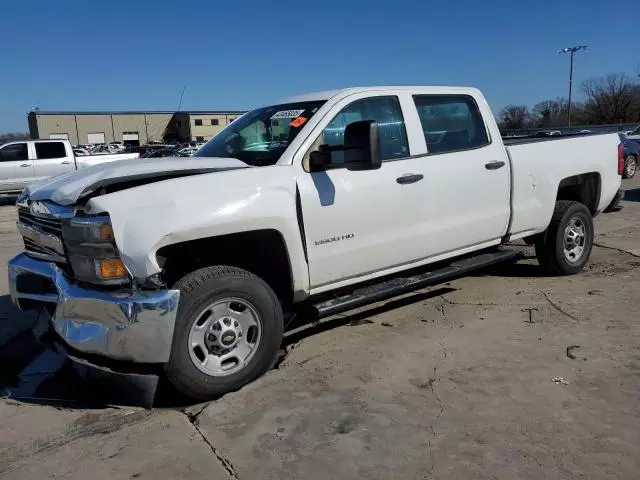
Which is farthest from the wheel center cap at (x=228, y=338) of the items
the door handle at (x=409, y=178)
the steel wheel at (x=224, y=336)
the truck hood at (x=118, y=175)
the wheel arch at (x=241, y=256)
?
Answer: the door handle at (x=409, y=178)

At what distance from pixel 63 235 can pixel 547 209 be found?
4537mm

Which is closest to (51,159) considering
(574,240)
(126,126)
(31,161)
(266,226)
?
(31,161)

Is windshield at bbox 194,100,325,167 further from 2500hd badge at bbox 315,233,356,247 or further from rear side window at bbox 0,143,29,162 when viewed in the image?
rear side window at bbox 0,143,29,162

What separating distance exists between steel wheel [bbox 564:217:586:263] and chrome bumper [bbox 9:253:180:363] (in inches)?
178

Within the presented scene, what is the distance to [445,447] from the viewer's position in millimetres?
3080

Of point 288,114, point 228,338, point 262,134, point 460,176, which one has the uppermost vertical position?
point 288,114

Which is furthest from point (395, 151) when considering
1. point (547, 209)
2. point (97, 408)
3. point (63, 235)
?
point (97, 408)

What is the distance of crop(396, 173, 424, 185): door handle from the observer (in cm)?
457

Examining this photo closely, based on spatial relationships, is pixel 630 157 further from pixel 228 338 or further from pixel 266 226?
pixel 228 338

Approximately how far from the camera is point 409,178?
4.62 metres

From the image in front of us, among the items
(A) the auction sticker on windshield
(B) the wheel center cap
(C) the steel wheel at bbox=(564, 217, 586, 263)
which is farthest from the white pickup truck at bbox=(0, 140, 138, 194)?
(B) the wheel center cap

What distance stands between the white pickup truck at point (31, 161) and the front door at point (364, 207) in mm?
14145

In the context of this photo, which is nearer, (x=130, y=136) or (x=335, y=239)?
(x=335, y=239)

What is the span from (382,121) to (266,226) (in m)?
1.49
